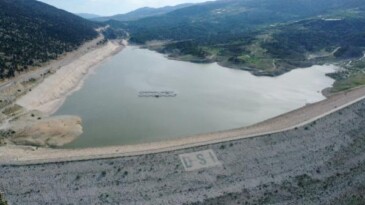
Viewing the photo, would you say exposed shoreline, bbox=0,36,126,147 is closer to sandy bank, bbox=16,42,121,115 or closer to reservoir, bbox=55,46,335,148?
sandy bank, bbox=16,42,121,115

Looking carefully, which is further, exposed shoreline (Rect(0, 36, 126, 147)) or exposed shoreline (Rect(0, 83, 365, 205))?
exposed shoreline (Rect(0, 36, 126, 147))

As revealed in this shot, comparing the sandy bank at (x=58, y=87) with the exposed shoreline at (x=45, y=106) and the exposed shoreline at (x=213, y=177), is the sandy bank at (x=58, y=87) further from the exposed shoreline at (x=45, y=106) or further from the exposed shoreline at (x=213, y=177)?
the exposed shoreline at (x=213, y=177)

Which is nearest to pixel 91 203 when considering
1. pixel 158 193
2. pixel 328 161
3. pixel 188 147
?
pixel 158 193

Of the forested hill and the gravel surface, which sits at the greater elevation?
the forested hill

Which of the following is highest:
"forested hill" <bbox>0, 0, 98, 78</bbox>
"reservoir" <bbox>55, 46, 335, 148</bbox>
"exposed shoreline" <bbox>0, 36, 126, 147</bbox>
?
"forested hill" <bbox>0, 0, 98, 78</bbox>

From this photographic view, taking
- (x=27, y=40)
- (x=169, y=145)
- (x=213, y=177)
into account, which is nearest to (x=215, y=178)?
(x=213, y=177)

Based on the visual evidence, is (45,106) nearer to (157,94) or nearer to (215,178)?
(157,94)

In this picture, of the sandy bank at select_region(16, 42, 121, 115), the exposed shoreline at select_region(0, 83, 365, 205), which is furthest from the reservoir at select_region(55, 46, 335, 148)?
the exposed shoreline at select_region(0, 83, 365, 205)
